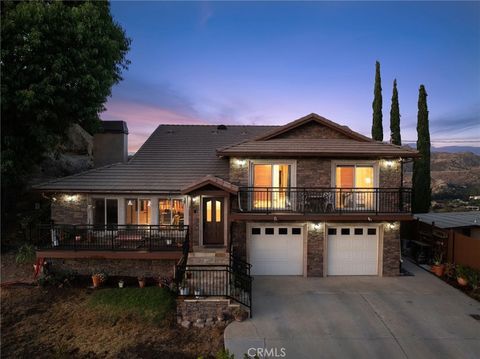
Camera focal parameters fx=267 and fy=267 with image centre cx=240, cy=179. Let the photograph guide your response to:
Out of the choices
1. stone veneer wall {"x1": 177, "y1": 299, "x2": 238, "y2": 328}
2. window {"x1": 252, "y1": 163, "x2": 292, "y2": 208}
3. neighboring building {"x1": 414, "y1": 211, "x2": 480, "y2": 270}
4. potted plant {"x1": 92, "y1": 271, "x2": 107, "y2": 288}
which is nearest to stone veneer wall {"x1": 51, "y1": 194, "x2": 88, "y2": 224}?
potted plant {"x1": 92, "y1": 271, "x2": 107, "y2": 288}

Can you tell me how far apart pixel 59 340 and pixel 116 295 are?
2.59 metres

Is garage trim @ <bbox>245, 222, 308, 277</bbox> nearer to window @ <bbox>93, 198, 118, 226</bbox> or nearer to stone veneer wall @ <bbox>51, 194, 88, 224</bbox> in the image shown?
window @ <bbox>93, 198, 118, 226</bbox>

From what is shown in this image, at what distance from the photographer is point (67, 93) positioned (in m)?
12.6

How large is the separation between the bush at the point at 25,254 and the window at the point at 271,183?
11180mm

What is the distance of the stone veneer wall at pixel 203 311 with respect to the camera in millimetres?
8828

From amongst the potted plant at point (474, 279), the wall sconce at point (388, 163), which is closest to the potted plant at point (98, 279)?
the wall sconce at point (388, 163)

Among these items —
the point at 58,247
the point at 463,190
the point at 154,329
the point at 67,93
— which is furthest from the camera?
the point at 463,190

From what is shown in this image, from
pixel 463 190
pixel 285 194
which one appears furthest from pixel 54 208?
pixel 463 190

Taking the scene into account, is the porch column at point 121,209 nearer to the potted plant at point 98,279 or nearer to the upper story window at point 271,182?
the potted plant at point 98,279

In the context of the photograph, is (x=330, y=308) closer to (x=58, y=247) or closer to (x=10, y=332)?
(x=10, y=332)

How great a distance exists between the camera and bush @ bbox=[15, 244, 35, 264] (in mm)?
12833

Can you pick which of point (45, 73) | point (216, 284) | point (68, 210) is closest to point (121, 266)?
point (68, 210)

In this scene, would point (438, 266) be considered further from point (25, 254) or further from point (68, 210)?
point (25, 254)

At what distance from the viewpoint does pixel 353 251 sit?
42.9ft
